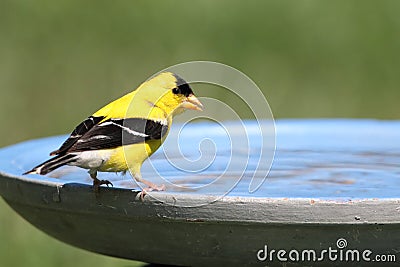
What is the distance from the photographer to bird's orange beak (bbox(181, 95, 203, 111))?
3057mm

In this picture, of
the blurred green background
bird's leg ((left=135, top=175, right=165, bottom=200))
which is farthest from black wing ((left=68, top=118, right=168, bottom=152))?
the blurred green background

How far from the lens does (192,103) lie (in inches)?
121

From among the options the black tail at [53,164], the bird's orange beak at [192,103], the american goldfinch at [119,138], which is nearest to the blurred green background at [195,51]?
the bird's orange beak at [192,103]

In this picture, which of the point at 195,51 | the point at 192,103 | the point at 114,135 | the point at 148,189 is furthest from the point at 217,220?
the point at 195,51

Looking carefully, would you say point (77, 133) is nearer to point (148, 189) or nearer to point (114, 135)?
point (114, 135)

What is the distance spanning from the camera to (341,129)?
409 cm

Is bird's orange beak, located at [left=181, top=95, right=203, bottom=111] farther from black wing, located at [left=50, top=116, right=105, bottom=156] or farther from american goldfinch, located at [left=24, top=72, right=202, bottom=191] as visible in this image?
black wing, located at [left=50, top=116, right=105, bottom=156]

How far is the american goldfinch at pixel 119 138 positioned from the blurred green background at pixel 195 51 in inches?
167

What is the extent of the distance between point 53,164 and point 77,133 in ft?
0.50

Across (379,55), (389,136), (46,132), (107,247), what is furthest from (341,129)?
(379,55)

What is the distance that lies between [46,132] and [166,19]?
5.95ft

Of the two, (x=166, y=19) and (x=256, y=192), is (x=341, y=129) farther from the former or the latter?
(x=166, y=19)

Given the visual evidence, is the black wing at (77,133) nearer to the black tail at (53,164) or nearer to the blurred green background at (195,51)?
the black tail at (53,164)

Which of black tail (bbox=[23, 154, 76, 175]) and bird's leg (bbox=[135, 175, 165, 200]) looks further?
black tail (bbox=[23, 154, 76, 175])
